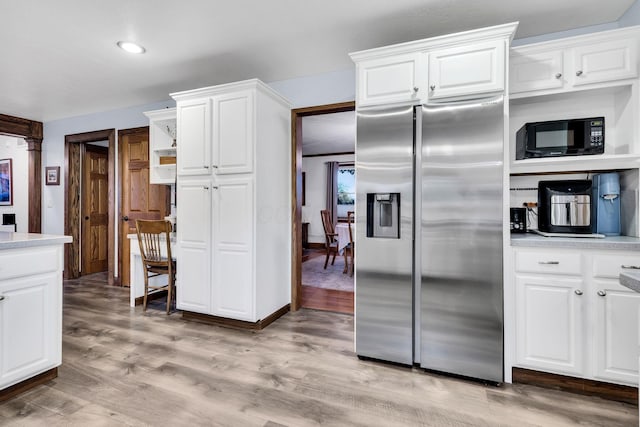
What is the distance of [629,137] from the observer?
2.07 metres

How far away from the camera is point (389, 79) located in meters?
2.28

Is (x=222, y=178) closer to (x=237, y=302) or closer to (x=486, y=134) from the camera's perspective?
(x=237, y=302)

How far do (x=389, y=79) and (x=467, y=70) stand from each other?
1.65 feet

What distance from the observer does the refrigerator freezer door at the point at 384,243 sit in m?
2.19

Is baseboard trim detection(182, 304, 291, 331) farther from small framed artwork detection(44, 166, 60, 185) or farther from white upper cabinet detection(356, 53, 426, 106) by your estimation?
small framed artwork detection(44, 166, 60, 185)

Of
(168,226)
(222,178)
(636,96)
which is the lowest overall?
(168,226)

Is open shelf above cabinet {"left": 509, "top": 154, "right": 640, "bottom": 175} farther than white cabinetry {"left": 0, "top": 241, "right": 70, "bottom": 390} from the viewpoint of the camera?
Yes

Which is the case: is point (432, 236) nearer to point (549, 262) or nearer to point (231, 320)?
point (549, 262)

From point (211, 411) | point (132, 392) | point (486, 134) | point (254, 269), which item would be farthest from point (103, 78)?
point (486, 134)

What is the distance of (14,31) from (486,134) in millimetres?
3572

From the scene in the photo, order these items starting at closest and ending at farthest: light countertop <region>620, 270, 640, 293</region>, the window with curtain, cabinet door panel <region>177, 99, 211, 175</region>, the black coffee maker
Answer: light countertop <region>620, 270, 640, 293</region>, the black coffee maker, cabinet door panel <region>177, 99, 211, 175</region>, the window with curtain

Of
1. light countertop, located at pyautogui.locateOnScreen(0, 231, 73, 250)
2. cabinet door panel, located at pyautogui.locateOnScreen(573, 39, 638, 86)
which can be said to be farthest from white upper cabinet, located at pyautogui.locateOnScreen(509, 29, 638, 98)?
light countertop, located at pyautogui.locateOnScreen(0, 231, 73, 250)

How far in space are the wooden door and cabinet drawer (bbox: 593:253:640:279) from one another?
4240 millimetres

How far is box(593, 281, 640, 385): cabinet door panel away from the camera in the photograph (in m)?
1.81
